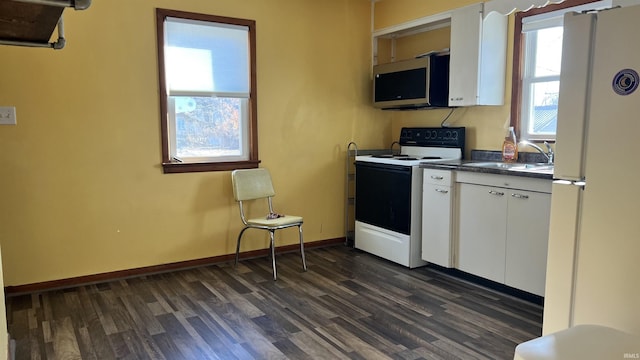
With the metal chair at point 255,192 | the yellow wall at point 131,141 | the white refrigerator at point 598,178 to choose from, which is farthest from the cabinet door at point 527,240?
the yellow wall at point 131,141

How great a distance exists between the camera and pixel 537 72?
133 inches

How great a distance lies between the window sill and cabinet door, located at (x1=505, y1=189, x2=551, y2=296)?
209 centimetres

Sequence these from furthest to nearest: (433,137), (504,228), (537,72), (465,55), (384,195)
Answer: (433,137) → (384,195) → (465,55) → (537,72) → (504,228)

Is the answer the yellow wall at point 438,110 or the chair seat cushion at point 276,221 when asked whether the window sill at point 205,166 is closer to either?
the chair seat cushion at point 276,221

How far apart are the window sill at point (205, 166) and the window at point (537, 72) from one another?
2.16m

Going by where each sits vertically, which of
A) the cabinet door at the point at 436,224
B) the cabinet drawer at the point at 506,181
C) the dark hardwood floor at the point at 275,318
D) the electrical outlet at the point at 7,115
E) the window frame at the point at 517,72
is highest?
the window frame at the point at 517,72

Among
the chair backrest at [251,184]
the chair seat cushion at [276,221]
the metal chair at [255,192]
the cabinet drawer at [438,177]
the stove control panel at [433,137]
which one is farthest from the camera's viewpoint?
the stove control panel at [433,137]

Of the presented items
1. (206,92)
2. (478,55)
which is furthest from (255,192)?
(478,55)

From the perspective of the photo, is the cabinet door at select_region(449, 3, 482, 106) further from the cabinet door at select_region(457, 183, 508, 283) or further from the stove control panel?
the cabinet door at select_region(457, 183, 508, 283)

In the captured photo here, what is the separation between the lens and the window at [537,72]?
3260mm

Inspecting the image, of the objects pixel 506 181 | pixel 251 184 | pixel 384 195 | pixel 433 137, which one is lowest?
pixel 384 195

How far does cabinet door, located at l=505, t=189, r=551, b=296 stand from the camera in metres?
2.83

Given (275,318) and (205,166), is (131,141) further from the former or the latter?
(275,318)

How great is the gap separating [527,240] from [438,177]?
0.80 m
